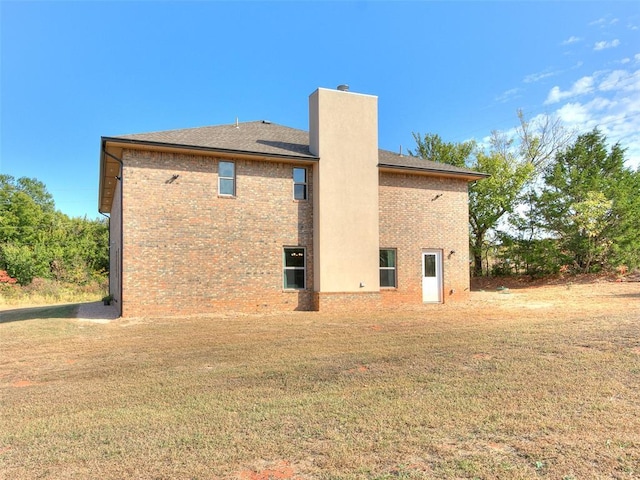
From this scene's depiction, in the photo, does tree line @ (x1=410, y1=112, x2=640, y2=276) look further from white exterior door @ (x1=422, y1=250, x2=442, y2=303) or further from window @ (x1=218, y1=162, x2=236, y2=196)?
window @ (x1=218, y1=162, x2=236, y2=196)

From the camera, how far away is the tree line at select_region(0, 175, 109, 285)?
24.3 m

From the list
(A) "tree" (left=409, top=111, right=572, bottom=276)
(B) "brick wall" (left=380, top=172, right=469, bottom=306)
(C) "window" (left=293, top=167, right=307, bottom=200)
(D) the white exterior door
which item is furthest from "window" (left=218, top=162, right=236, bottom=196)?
(A) "tree" (left=409, top=111, right=572, bottom=276)

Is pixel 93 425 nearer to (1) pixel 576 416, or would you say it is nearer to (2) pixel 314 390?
(2) pixel 314 390

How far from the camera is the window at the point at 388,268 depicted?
15.4 m

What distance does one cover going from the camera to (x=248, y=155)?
13.2 meters

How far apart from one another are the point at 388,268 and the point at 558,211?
13.7m

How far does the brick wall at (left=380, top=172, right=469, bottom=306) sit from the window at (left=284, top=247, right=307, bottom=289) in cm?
308

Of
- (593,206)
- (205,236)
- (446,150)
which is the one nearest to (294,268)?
(205,236)

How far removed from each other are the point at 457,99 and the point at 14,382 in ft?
77.3

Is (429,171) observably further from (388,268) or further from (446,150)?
(446,150)

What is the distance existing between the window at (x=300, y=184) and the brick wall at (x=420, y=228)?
2940 mm

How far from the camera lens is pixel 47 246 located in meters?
26.1

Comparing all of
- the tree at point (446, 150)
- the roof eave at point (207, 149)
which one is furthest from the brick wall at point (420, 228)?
the tree at point (446, 150)

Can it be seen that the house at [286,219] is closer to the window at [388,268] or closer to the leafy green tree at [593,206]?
the window at [388,268]
